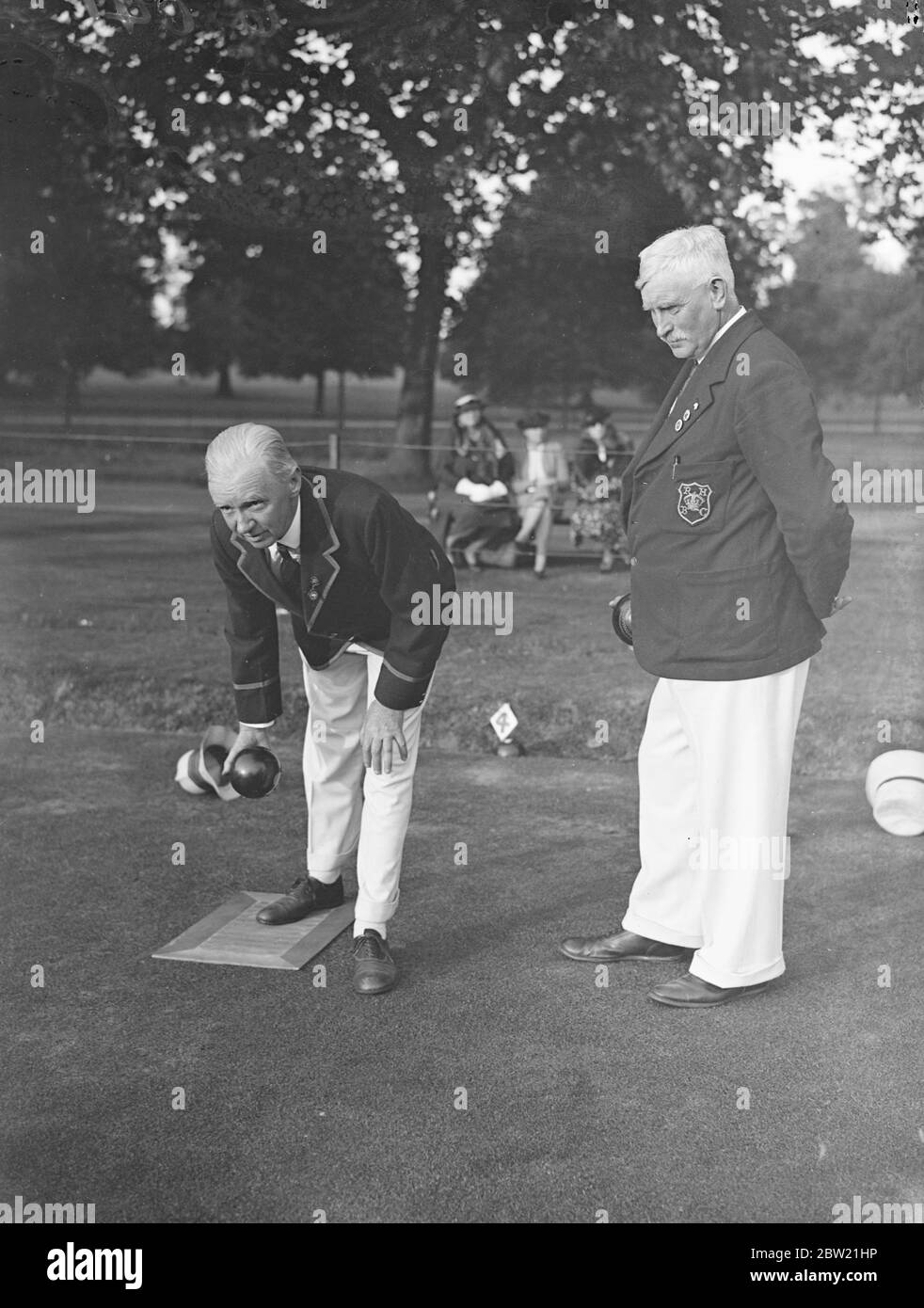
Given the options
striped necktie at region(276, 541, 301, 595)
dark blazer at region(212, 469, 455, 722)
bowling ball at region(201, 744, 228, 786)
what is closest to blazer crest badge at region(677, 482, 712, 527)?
dark blazer at region(212, 469, 455, 722)

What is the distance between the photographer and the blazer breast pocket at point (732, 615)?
10.2ft

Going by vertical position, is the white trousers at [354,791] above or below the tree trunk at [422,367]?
below

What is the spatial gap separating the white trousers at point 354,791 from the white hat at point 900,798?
1883mm

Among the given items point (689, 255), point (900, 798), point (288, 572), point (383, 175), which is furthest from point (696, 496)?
point (383, 175)

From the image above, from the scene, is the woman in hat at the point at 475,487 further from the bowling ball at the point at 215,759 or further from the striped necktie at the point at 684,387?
the striped necktie at the point at 684,387

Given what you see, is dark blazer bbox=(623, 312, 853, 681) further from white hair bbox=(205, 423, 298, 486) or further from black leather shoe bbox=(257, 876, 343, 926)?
black leather shoe bbox=(257, 876, 343, 926)

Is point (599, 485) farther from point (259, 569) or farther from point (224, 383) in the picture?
point (259, 569)

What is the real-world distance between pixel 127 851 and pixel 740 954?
205 cm

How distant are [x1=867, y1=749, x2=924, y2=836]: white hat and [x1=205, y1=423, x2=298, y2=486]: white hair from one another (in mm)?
2605

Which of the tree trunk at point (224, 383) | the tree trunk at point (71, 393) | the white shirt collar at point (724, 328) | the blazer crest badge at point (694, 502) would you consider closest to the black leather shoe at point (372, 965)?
the blazer crest badge at point (694, 502)

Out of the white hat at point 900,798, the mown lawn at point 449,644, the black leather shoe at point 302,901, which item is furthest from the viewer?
the mown lawn at point 449,644

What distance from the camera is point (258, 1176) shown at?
2.46 m

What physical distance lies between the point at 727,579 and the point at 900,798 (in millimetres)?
1802
